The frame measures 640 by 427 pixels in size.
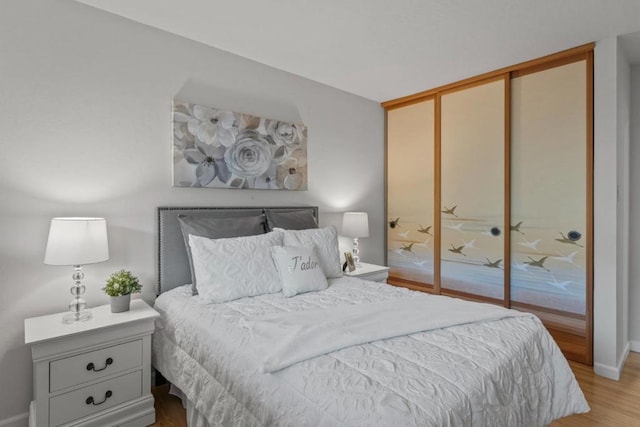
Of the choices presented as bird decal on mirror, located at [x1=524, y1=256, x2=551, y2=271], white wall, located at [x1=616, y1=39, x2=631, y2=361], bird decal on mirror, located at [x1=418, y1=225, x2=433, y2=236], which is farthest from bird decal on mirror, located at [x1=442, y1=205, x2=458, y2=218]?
white wall, located at [x1=616, y1=39, x2=631, y2=361]

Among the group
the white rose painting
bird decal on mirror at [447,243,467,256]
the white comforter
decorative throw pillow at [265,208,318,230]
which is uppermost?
the white rose painting

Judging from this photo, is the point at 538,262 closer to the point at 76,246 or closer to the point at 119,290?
the point at 119,290

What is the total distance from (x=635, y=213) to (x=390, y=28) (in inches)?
108

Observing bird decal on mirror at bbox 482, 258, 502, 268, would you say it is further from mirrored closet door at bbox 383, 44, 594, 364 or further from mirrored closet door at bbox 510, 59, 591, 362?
mirrored closet door at bbox 510, 59, 591, 362

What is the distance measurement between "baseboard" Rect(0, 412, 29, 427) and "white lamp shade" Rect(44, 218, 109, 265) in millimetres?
961

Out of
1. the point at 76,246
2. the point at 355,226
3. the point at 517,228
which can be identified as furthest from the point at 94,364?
the point at 517,228

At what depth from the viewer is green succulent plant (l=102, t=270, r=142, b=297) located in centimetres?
202

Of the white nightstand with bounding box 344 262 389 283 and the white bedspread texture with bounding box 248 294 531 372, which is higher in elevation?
the white bedspread texture with bounding box 248 294 531 372

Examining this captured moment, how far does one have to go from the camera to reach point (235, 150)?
283 centimetres

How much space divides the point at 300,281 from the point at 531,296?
215 centimetres

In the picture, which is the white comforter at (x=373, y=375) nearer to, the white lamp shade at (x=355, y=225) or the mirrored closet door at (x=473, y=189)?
the white lamp shade at (x=355, y=225)

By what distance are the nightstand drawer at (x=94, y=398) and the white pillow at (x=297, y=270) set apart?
1008 millimetres

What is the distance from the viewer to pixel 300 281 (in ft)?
7.49

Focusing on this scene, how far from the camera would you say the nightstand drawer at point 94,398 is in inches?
68.0
